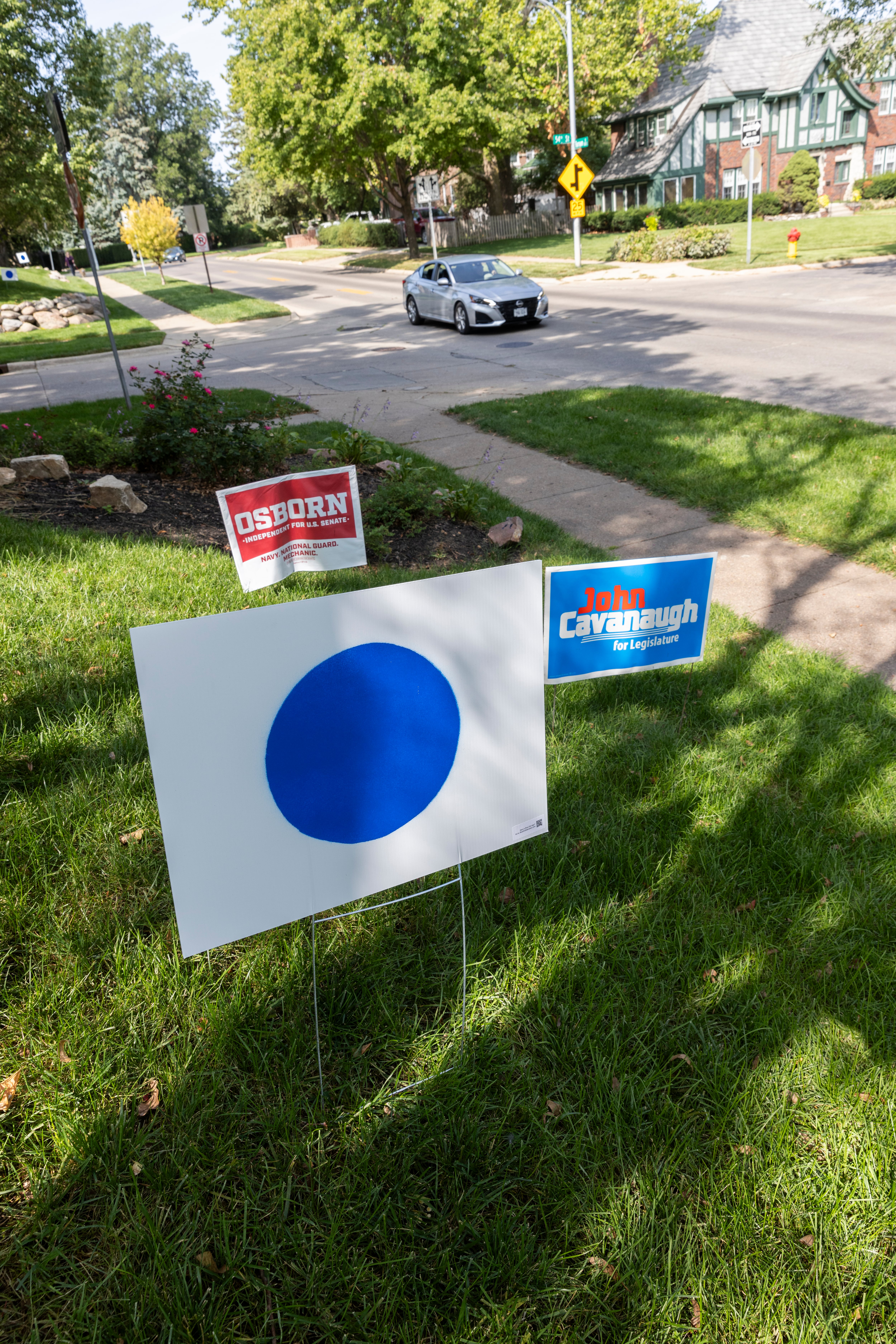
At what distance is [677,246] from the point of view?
2997 centimetres

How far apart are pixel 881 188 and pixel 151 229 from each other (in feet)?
127

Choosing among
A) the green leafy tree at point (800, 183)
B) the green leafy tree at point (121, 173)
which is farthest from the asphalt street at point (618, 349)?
the green leafy tree at point (121, 173)

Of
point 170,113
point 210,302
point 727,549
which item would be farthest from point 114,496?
point 170,113

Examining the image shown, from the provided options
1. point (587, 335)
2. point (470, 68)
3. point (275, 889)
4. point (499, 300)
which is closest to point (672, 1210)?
point (275, 889)

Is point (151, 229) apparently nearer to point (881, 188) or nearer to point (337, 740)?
point (881, 188)

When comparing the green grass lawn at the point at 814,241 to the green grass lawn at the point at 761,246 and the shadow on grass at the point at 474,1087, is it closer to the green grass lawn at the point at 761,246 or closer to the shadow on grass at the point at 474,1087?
the green grass lawn at the point at 761,246

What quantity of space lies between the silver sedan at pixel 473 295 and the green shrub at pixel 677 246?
12.9 meters

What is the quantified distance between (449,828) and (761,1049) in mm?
1036

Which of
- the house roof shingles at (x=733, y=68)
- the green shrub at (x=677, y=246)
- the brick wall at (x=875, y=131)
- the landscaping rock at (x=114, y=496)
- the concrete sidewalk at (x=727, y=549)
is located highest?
the house roof shingles at (x=733, y=68)

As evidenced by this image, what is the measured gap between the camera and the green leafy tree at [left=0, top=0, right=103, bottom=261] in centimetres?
2561

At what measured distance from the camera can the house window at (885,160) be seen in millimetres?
53250

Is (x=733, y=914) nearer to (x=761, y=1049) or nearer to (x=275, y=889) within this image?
(x=761, y=1049)

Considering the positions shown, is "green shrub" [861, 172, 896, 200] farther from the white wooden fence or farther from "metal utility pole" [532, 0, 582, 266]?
"metal utility pole" [532, 0, 582, 266]

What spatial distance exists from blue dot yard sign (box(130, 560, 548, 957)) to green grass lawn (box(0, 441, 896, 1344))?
16cm
